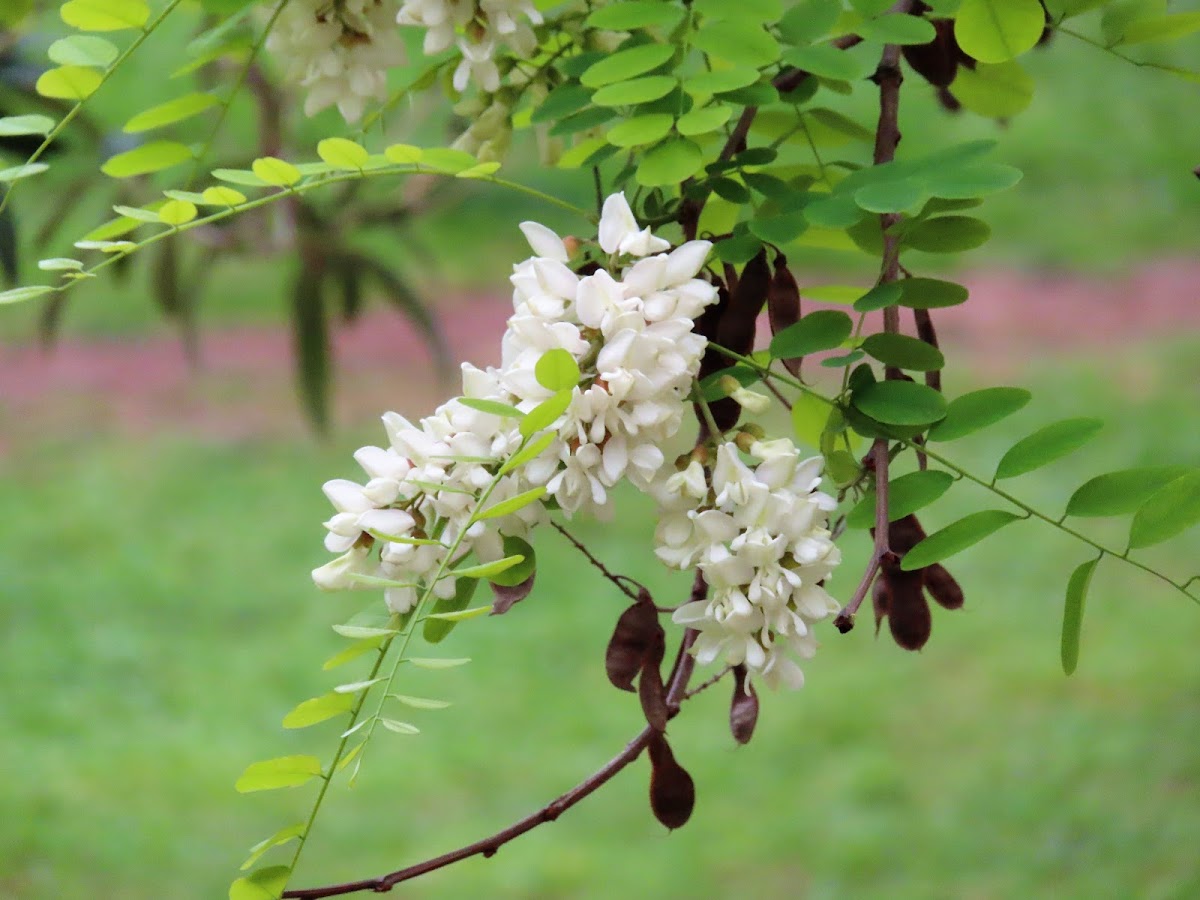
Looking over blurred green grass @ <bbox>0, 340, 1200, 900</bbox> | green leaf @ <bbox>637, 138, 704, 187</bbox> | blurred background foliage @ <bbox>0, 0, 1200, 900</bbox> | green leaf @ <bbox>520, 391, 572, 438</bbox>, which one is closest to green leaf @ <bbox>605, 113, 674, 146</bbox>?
green leaf @ <bbox>637, 138, 704, 187</bbox>

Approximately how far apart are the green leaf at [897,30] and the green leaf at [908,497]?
11cm

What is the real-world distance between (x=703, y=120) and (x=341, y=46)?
0.11 m

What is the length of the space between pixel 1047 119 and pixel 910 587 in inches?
86.5

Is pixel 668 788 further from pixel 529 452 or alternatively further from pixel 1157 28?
pixel 1157 28

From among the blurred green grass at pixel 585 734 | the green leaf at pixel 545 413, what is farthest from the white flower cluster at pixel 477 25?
the blurred green grass at pixel 585 734

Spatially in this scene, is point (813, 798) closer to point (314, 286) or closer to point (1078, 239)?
point (314, 286)

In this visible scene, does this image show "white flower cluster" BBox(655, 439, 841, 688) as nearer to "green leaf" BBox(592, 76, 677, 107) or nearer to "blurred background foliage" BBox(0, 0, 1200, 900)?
"green leaf" BBox(592, 76, 677, 107)

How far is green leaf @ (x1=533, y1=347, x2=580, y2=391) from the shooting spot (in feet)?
0.84

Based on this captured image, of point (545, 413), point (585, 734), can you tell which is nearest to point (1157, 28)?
point (545, 413)

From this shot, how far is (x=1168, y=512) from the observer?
0.31 m

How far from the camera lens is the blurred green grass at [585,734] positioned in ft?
4.06

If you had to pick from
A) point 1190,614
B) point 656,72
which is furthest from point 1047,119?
point 656,72

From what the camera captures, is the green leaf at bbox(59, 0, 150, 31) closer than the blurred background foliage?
Yes

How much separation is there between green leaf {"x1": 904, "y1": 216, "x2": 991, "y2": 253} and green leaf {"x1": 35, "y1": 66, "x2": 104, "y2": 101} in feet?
0.74
